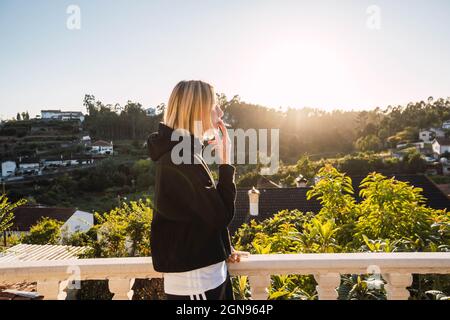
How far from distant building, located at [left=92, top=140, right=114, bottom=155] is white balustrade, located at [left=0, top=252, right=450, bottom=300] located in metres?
51.7

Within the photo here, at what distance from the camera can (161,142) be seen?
4.39 feet

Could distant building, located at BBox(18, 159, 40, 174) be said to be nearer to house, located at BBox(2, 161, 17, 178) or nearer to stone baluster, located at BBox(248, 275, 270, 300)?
house, located at BBox(2, 161, 17, 178)

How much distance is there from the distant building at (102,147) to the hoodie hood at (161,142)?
52.1m

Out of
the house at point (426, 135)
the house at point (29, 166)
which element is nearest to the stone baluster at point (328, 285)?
the house at point (426, 135)

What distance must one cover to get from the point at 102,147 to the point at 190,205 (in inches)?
2133

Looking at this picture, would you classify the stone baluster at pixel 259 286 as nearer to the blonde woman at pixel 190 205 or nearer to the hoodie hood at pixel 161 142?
the blonde woman at pixel 190 205

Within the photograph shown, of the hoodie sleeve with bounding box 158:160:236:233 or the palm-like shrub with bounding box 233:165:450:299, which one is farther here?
the palm-like shrub with bounding box 233:165:450:299

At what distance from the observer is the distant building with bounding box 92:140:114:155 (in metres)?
50.8

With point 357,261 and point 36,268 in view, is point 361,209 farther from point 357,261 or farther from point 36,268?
point 36,268

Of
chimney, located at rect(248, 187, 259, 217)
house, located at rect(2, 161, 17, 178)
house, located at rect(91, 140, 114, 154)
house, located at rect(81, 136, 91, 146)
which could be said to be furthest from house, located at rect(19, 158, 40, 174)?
chimney, located at rect(248, 187, 259, 217)

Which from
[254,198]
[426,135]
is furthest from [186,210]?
[426,135]

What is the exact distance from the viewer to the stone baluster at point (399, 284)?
1562 millimetres

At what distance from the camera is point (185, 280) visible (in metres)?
1.34

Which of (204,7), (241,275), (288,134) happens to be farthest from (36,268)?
(288,134)
